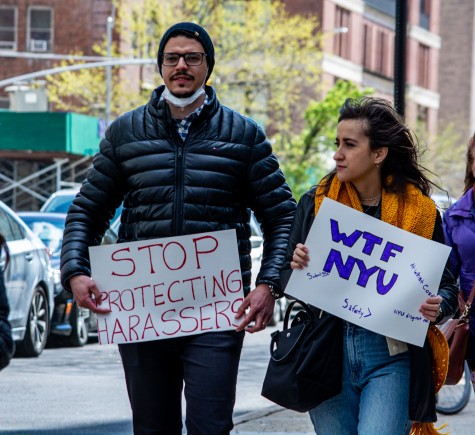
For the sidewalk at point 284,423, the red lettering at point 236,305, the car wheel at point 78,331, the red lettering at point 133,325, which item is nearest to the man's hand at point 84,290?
the red lettering at point 133,325

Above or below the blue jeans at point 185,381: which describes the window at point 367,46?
above

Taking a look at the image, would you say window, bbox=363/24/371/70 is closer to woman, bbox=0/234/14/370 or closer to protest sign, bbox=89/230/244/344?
protest sign, bbox=89/230/244/344

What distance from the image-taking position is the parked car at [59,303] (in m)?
16.7

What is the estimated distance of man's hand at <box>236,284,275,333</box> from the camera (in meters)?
5.60

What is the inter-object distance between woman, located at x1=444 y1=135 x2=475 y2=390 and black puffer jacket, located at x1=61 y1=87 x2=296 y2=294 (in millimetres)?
1530

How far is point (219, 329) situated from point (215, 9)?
133 ft

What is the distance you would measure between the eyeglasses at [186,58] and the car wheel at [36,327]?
929cm

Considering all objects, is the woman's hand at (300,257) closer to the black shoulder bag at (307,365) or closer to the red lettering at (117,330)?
the black shoulder bag at (307,365)

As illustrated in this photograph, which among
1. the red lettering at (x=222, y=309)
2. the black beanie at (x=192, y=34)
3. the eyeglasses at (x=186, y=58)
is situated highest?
the black beanie at (x=192, y=34)

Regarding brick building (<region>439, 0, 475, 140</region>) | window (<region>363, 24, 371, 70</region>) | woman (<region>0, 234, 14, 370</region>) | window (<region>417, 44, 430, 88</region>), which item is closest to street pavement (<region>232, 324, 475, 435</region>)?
woman (<region>0, 234, 14, 370</region>)

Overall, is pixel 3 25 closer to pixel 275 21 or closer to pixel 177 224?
pixel 275 21

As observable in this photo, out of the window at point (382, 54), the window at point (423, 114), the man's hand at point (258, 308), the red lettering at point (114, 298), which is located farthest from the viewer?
the window at point (423, 114)

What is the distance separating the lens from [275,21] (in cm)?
5081

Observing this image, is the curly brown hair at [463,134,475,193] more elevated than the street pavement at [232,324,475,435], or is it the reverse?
the curly brown hair at [463,134,475,193]
